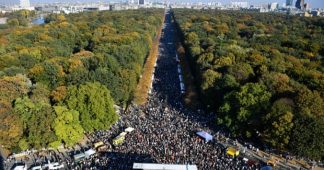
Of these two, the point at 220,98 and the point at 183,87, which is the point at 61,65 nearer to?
the point at 183,87

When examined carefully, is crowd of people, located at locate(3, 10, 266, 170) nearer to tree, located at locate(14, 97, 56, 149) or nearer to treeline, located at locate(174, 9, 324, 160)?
tree, located at locate(14, 97, 56, 149)

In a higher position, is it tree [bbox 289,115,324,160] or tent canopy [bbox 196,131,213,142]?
tree [bbox 289,115,324,160]

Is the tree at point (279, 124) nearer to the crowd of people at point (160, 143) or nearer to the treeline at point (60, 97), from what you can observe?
the crowd of people at point (160, 143)

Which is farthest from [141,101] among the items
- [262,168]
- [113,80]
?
[262,168]

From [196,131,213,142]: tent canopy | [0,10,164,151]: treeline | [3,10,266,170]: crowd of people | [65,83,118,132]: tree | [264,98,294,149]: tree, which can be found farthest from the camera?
[65,83,118,132]: tree

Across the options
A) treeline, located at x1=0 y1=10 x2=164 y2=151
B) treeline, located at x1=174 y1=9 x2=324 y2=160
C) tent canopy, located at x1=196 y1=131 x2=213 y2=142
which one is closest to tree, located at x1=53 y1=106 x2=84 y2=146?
treeline, located at x1=0 y1=10 x2=164 y2=151

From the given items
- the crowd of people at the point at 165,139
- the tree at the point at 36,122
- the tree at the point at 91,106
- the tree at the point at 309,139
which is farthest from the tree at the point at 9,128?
the tree at the point at 309,139

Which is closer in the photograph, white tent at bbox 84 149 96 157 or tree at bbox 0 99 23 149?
tree at bbox 0 99 23 149
